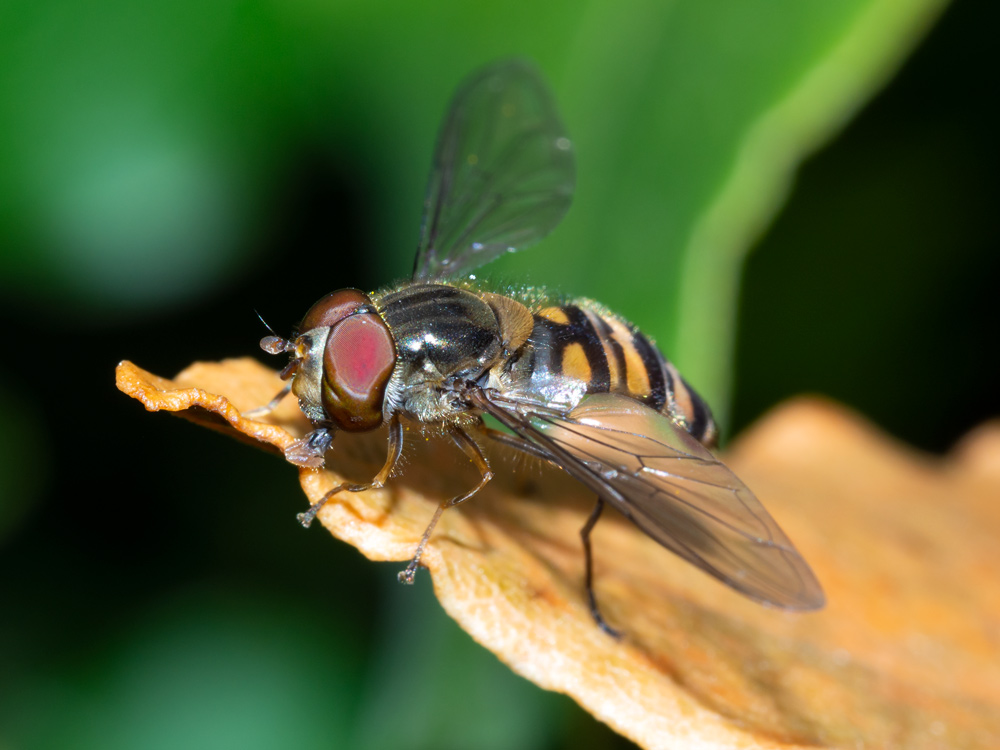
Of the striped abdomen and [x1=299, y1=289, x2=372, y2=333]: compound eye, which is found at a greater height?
the striped abdomen

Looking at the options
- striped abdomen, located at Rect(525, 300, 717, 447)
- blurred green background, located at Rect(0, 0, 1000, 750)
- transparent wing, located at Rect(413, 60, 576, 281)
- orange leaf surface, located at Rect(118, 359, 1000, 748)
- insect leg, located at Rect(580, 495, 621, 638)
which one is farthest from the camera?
transparent wing, located at Rect(413, 60, 576, 281)

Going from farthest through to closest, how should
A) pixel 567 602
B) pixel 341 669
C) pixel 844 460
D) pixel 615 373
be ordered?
pixel 844 460 < pixel 341 669 < pixel 615 373 < pixel 567 602

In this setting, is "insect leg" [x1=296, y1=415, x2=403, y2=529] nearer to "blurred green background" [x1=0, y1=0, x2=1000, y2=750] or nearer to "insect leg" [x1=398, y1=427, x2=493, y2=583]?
"insect leg" [x1=398, y1=427, x2=493, y2=583]

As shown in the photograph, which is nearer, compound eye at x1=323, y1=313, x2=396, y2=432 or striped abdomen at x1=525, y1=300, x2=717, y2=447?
compound eye at x1=323, y1=313, x2=396, y2=432

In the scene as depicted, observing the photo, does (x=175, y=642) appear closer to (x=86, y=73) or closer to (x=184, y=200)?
(x=184, y=200)

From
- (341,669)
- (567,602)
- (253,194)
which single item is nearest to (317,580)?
(341,669)

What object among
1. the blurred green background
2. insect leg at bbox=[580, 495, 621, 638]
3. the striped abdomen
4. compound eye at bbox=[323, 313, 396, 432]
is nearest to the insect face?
compound eye at bbox=[323, 313, 396, 432]

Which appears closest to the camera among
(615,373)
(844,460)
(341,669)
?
(615,373)
